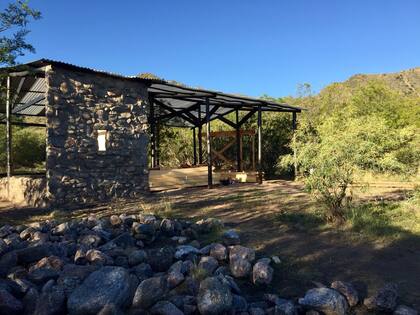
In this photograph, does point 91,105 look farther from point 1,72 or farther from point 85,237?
point 85,237

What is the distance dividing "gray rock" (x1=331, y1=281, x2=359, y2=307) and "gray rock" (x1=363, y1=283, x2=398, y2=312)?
95 millimetres

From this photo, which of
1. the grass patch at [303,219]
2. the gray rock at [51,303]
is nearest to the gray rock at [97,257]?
the gray rock at [51,303]

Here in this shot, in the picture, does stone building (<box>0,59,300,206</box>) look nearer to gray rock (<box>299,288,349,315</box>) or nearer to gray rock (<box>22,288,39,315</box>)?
gray rock (<box>22,288,39,315</box>)

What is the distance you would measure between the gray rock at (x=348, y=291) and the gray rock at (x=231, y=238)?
1903mm

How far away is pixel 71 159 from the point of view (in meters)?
9.55

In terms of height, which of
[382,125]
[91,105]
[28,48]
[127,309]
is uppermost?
[28,48]

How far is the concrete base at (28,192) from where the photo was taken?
930 cm

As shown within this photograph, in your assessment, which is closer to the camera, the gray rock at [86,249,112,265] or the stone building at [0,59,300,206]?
the gray rock at [86,249,112,265]

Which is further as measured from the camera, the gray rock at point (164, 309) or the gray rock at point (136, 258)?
the gray rock at point (136, 258)

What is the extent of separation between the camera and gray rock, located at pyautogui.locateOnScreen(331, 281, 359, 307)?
385cm

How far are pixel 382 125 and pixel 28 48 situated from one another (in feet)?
21.9

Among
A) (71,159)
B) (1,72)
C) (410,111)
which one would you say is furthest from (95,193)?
(410,111)

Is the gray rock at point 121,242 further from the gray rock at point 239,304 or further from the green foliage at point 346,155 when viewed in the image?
the green foliage at point 346,155

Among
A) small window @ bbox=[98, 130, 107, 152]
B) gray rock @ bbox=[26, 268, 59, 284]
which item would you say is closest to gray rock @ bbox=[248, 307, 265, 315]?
gray rock @ bbox=[26, 268, 59, 284]
